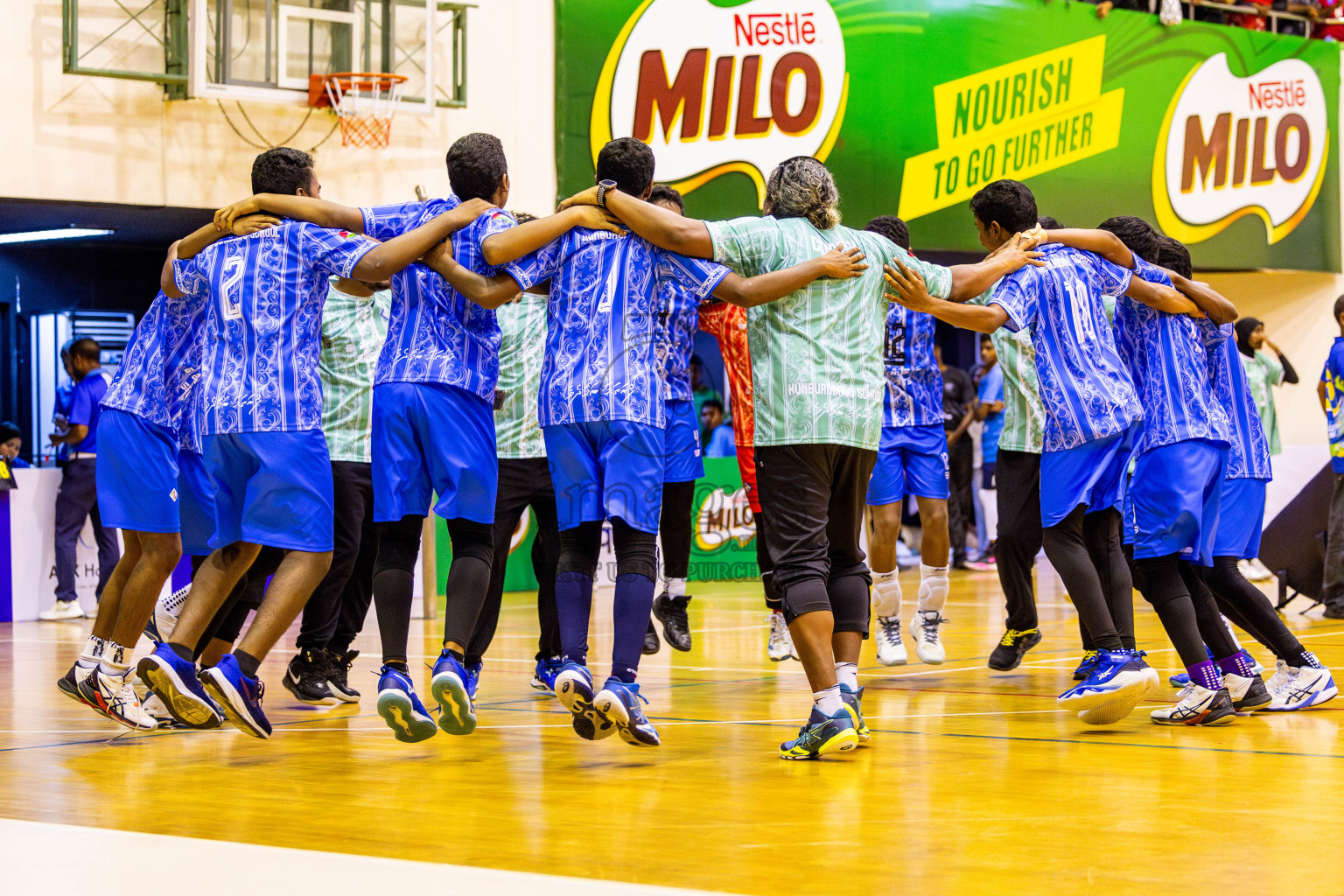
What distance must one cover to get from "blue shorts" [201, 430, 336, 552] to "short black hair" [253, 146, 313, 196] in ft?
2.99

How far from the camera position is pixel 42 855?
3.58m

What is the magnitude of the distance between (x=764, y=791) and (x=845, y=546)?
1.09 metres

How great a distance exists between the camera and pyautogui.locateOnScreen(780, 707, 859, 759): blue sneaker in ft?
16.0

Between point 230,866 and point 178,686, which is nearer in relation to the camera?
point 230,866

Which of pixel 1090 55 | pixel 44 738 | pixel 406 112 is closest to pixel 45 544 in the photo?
pixel 406 112

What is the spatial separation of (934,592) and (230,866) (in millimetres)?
4797

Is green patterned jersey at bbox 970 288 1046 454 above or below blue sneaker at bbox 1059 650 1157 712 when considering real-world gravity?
above

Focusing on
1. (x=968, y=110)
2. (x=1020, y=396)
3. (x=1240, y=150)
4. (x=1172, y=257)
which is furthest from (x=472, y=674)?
(x=1240, y=150)

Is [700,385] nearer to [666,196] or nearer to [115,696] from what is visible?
[666,196]

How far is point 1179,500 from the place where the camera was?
5762 mm

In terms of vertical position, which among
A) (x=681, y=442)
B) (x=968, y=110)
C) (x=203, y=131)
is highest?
(x=968, y=110)

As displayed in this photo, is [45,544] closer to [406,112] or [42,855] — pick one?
[406,112]

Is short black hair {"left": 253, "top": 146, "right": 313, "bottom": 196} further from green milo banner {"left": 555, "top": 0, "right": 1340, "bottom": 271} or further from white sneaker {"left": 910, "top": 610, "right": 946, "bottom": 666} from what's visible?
green milo banner {"left": 555, "top": 0, "right": 1340, "bottom": 271}

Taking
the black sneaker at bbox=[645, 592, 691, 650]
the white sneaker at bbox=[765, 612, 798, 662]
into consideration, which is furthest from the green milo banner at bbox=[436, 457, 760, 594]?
the black sneaker at bbox=[645, 592, 691, 650]
